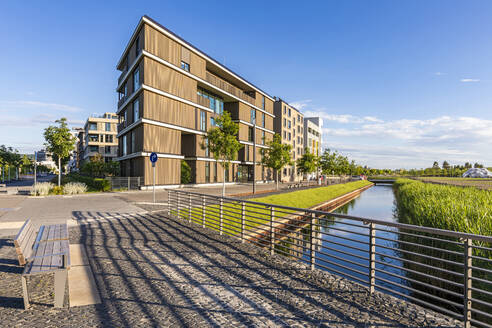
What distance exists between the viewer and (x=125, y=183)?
25.2 m

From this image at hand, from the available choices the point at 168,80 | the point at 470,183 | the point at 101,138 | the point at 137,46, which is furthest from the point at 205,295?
the point at 101,138

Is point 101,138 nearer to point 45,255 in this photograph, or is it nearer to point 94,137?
point 94,137

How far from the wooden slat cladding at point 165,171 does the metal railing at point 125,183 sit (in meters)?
0.88

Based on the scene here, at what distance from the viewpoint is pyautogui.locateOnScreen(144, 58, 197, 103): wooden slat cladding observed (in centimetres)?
2628

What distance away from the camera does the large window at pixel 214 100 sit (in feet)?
119

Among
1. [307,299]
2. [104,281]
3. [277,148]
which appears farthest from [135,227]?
[277,148]

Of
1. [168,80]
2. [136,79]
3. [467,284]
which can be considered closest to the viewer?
[467,284]

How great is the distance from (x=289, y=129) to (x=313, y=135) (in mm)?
22691

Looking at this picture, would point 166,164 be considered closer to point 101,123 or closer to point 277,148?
point 277,148

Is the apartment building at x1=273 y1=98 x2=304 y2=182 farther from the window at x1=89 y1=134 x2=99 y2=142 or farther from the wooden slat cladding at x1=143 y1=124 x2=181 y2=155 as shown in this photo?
the window at x1=89 y1=134 x2=99 y2=142

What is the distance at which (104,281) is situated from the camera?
4590 mm

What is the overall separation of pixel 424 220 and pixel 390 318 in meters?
9.78

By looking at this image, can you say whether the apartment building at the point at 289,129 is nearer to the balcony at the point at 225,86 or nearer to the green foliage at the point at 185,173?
the balcony at the point at 225,86

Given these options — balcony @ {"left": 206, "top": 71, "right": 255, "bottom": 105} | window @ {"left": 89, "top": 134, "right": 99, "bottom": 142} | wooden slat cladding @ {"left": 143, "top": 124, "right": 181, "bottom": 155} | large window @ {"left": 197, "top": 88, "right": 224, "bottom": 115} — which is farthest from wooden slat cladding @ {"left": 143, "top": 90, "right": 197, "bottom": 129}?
window @ {"left": 89, "top": 134, "right": 99, "bottom": 142}
